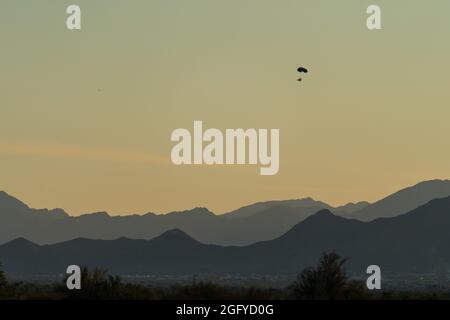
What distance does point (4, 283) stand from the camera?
67.1m
